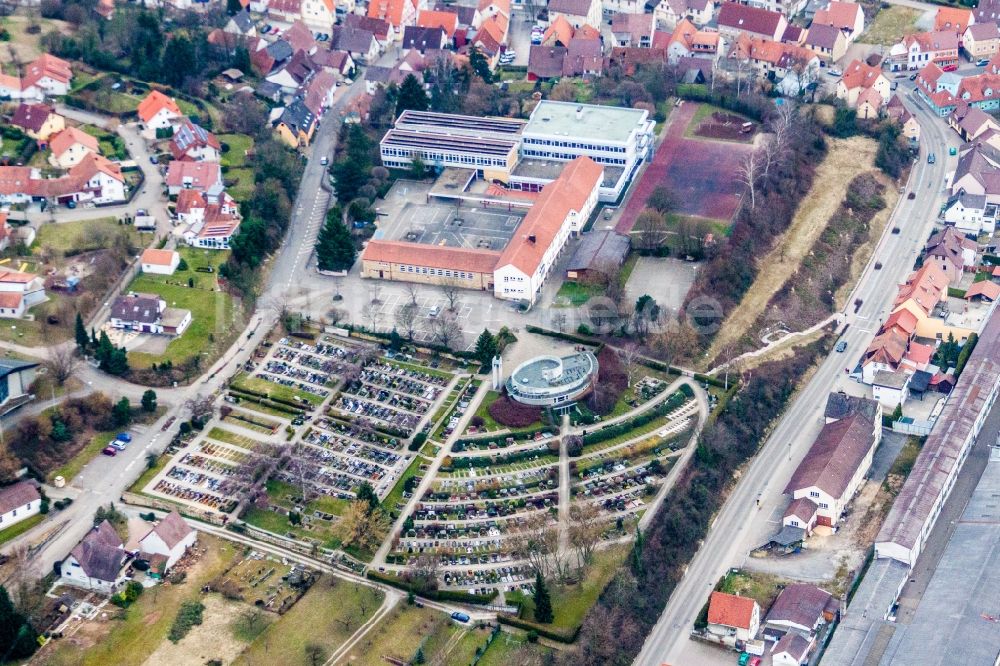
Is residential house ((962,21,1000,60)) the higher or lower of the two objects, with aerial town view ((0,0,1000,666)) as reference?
higher

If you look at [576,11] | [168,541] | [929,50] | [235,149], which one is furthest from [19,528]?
[929,50]

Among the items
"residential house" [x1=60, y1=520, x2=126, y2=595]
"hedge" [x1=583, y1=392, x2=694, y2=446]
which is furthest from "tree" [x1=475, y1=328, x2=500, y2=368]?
"residential house" [x1=60, y1=520, x2=126, y2=595]

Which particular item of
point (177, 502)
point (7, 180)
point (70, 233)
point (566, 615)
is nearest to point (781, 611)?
point (566, 615)

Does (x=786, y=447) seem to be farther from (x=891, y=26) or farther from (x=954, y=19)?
(x=891, y=26)

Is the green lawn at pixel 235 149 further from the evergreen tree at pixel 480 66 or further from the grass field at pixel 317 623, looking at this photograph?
the grass field at pixel 317 623

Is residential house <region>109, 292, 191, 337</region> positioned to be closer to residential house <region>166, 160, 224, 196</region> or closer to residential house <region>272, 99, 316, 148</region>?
residential house <region>166, 160, 224, 196</region>
